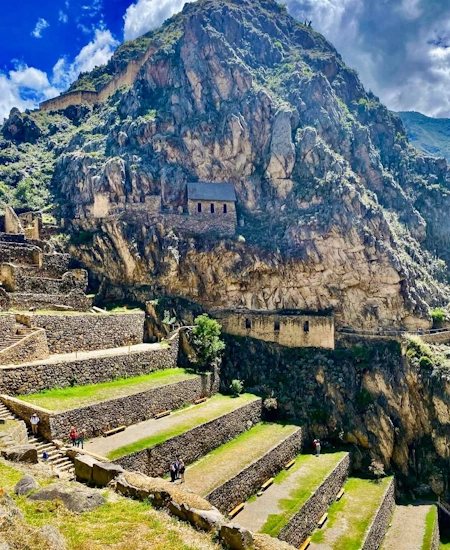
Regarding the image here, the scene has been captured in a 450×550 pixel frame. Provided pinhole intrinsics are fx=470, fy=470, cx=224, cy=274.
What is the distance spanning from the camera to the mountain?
288 ft

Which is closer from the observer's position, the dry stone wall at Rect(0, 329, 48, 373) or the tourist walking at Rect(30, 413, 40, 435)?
the tourist walking at Rect(30, 413, 40, 435)

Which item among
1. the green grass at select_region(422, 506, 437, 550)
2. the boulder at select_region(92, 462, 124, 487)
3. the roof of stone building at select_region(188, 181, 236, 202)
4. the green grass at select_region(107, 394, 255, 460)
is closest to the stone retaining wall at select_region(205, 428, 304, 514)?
the green grass at select_region(107, 394, 255, 460)

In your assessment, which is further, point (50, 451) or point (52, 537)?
point (50, 451)

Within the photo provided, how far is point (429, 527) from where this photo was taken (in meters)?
26.8

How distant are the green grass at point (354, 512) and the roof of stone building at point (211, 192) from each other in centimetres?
2554

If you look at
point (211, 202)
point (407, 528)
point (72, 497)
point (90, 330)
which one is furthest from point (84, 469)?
point (211, 202)

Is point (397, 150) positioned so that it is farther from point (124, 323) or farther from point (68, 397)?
point (68, 397)

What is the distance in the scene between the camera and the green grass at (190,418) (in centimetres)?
1920

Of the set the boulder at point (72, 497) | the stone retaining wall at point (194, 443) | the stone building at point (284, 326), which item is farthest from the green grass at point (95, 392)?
the stone building at point (284, 326)

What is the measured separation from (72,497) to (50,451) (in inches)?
273

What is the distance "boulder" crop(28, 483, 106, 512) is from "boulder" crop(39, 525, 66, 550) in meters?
1.70

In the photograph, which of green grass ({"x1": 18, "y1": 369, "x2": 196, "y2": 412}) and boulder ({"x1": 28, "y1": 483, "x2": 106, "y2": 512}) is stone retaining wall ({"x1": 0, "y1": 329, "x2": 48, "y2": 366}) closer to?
green grass ({"x1": 18, "y1": 369, "x2": 196, "y2": 412})

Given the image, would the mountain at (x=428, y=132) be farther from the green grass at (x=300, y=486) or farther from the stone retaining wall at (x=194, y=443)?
the stone retaining wall at (x=194, y=443)

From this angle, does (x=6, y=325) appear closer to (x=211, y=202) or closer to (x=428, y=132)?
(x=211, y=202)
